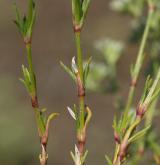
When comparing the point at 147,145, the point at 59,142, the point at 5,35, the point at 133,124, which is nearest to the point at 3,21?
the point at 5,35

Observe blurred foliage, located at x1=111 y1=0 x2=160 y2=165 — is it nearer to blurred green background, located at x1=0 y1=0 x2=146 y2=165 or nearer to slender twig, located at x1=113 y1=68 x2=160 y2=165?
slender twig, located at x1=113 y1=68 x2=160 y2=165

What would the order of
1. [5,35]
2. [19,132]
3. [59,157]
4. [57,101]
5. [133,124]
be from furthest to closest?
[5,35], [57,101], [59,157], [19,132], [133,124]

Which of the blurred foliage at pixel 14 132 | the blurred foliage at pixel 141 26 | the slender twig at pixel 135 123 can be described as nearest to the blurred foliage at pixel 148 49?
the blurred foliage at pixel 141 26

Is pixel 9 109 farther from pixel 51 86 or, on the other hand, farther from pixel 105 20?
pixel 105 20

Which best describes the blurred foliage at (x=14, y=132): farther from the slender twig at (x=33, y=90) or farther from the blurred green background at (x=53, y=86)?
the slender twig at (x=33, y=90)

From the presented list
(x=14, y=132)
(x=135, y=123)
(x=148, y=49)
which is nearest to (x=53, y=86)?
(x=14, y=132)

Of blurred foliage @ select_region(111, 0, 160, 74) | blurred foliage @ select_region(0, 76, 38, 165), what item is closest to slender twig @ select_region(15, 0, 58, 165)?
blurred foliage @ select_region(111, 0, 160, 74)

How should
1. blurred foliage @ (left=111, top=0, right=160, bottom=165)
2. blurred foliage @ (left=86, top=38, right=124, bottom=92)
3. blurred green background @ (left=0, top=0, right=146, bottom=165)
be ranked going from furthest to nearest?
blurred green background @ (left=0, top=0, right=146, bottom=165)
blurred foliage @ (left=86, top=38, right=124, bottom=92)
blurred foliage @ (left=111, top=0, right=160, bottom=165)
